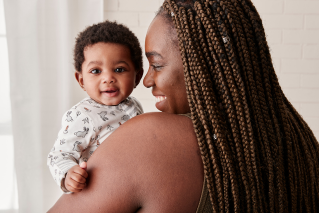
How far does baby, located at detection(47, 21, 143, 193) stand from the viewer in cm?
111

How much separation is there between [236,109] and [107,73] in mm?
719

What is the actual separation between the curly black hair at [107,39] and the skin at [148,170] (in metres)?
0.64

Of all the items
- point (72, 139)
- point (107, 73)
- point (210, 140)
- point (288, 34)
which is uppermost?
point (288, 34)

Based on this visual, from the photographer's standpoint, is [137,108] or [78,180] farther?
[137,108]

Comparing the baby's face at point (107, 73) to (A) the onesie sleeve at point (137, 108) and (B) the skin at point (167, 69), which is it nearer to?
(A) the onesie sleeve at point (137, 108)

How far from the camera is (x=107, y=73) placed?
122 cm

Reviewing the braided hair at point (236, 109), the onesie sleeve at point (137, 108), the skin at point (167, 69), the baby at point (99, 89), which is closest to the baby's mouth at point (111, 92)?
the baby at point (99, 89)

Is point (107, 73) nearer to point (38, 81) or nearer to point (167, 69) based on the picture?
point (167, 69)

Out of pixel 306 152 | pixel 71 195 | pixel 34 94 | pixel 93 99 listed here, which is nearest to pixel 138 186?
pixel 71 195

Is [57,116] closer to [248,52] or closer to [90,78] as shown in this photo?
[90,78]

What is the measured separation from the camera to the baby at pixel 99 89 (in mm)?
1109

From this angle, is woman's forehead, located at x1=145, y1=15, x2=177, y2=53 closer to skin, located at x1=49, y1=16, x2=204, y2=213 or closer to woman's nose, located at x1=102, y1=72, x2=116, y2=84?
skin, located at x1=49, y1=16, x2=204, y2=213

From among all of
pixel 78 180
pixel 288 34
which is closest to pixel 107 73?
pixel 78 180

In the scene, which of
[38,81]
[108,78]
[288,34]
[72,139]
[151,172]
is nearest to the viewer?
[151,172]
